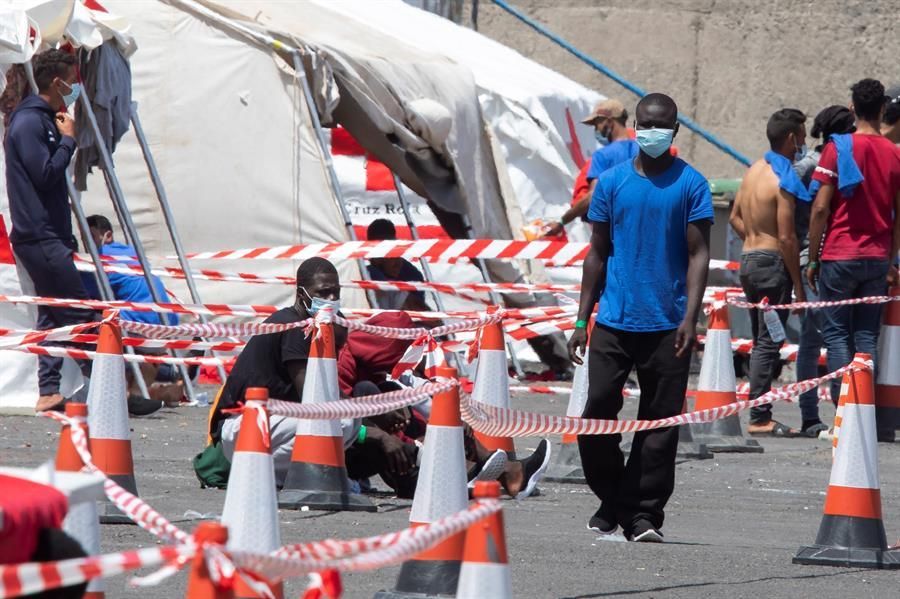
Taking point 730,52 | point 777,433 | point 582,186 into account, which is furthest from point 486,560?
point 730,52

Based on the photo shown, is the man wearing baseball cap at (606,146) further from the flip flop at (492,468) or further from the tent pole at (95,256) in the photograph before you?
the flip flop at (492,468)

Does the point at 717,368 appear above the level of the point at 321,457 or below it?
above

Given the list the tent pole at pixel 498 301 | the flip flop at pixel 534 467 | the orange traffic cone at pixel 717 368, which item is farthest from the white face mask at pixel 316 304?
the tent pole at pixel 498 301

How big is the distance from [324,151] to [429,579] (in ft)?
32.2

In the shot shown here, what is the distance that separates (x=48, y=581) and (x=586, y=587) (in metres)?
3.18

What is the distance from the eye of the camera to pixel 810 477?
9547 mm

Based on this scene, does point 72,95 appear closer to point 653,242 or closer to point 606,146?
point 606,146

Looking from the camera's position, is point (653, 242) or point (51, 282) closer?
point (653, 242)

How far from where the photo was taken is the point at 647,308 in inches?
272

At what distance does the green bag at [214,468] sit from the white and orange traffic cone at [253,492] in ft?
9.85

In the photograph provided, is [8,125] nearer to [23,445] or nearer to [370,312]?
[23,445]

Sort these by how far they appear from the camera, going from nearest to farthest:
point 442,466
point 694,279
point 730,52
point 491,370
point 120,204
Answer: point 442,466 → point 694,279 → point 491,370 → point 120,204 → point 730,52

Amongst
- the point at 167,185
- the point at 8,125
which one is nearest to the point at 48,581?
the point at 8,125

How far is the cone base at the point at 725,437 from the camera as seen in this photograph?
1071 cm
